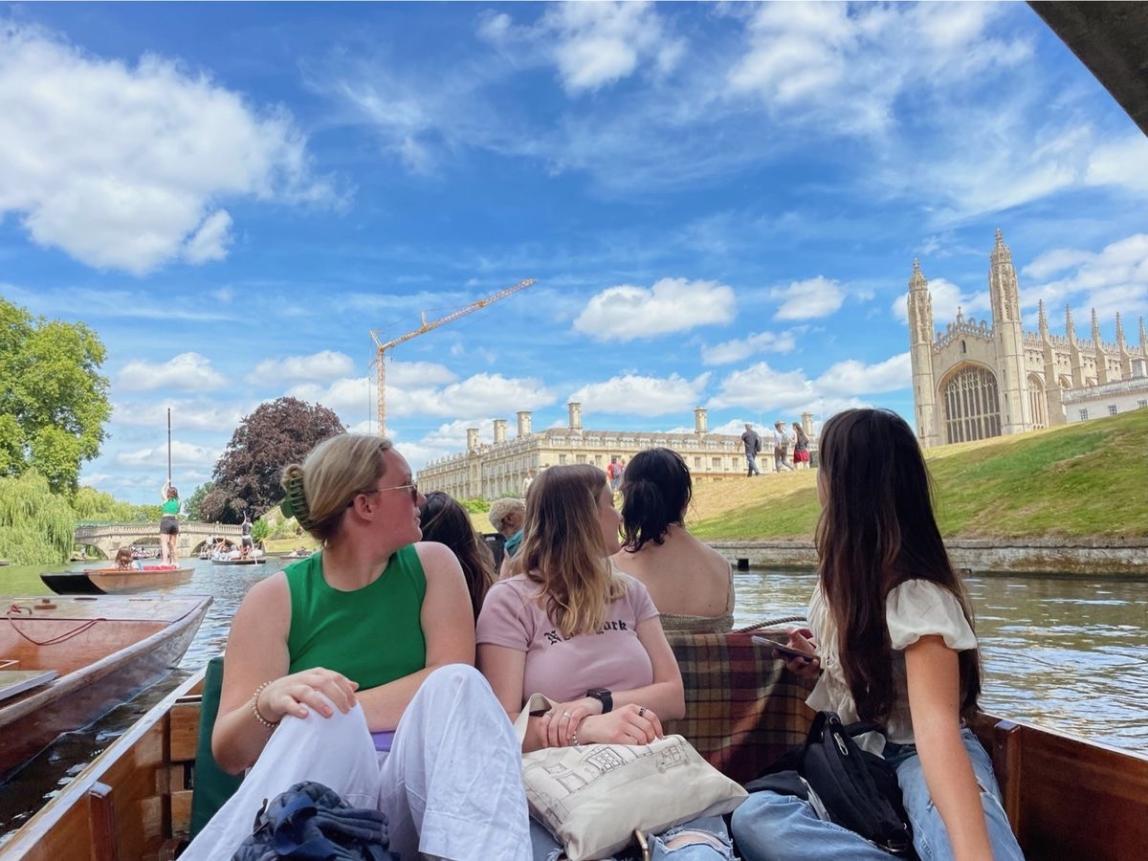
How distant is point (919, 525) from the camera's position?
1.73m

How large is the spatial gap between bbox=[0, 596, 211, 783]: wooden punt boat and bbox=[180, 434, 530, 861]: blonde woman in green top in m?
3.22

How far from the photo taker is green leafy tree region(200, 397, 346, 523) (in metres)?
39.8

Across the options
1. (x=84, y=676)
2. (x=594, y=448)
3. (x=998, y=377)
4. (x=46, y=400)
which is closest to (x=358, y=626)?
(x=84, y=676)

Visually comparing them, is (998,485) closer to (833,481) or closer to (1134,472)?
(1134,472)

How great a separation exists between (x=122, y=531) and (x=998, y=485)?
57.8 metres

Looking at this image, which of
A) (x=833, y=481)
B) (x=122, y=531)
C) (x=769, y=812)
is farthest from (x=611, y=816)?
(x=122, y=531)

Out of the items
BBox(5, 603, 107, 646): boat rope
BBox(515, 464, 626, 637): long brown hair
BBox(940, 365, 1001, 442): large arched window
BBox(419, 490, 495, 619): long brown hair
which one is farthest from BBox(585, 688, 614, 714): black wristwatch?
BBox(940, 365, 1001, 442): large arched window

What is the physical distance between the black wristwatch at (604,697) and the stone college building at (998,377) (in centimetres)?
6068

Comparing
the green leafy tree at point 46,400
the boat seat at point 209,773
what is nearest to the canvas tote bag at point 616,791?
the boat seat at point 209,773

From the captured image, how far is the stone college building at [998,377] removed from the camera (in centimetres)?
5675

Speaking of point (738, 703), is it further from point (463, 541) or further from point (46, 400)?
point (46, 400)

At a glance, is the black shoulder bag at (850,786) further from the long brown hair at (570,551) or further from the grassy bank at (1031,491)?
the grassy bank at (1031,491)

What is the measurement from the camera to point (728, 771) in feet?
7.96

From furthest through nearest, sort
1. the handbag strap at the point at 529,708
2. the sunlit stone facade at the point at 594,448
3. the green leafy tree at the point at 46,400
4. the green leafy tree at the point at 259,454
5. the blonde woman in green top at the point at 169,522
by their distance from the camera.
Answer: the sunlit stone facade at the point at 594,448 → the green leafy tree at the point at 259,454 → the green leafy tree at the point at 46,400 → the blonde woman in green top at the point at 169,522 → the handbag strap at the point at 529,708
